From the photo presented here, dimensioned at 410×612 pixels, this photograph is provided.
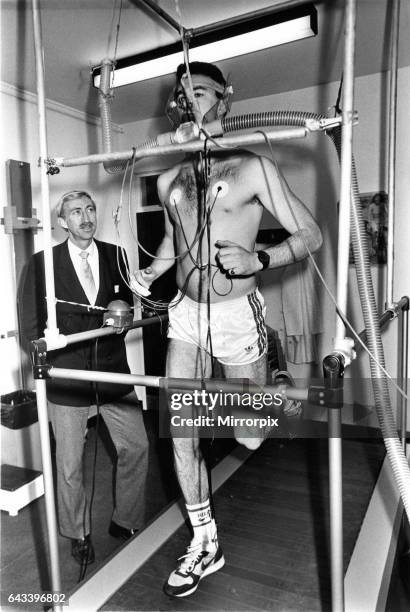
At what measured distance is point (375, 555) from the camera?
1.91 metres

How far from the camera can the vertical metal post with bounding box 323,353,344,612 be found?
45.6 inches

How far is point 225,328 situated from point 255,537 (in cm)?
100

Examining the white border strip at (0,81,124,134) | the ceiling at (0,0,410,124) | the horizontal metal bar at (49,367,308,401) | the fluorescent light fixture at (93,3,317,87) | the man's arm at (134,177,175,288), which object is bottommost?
the horizontal metal bar at (49,367,308,401)

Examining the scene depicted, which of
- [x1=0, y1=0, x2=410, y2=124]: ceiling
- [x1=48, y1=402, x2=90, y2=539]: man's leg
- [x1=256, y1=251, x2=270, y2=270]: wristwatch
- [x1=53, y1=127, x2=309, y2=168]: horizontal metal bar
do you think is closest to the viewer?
[x1=53, y1=127, x2=309, y2=168]: horizontal metal bar

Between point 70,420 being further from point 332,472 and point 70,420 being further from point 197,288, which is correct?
point 332,472

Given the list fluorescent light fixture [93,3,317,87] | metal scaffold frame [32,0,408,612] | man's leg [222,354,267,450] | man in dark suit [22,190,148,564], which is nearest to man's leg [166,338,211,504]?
man's leg [222,354,267,450]

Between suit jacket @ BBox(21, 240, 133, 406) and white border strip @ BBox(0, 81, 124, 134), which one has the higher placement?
white border strip @ BBox(0, 81, 124, 134)

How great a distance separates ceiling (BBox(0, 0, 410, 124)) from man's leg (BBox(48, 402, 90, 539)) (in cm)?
216

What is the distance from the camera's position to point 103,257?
2.67m

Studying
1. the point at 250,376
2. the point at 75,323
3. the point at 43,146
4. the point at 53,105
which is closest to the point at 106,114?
the point at 43,146

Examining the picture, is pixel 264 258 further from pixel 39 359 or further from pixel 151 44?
pixel 151 44

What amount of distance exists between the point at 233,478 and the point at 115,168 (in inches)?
73.7

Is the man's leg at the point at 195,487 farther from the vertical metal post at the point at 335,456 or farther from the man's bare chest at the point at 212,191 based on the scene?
the vertical metal post at the point at 335,456

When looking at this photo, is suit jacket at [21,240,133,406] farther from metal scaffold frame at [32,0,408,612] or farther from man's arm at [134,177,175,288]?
metal scaffold frame at [32,0,408,612]
